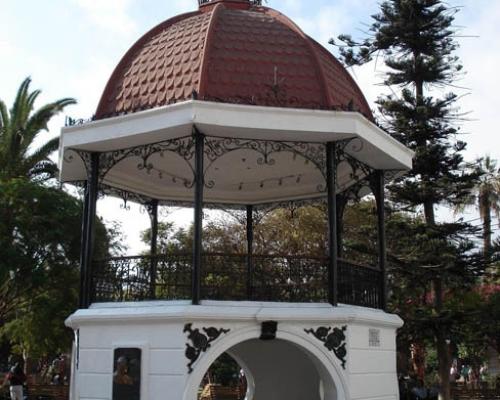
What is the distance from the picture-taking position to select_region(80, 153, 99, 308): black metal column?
11297mm

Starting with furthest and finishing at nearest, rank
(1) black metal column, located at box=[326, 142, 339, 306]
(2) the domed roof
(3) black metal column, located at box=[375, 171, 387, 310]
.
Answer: (3) black metal column, located at box=[375, 171, 387, 310] < (2) the domed roof < (1) black metal column, located at box=[326, 142, 339, 306]

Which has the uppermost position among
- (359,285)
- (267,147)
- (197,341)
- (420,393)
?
(267,147)

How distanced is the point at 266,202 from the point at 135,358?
241 inches

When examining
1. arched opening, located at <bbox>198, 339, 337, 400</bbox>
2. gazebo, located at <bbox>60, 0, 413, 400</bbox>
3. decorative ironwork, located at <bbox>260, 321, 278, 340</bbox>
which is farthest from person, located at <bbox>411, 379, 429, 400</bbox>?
decorative ironwork, located at <bbox>260, 321, 278, 340</bbox>

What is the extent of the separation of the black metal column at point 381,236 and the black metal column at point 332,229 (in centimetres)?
151

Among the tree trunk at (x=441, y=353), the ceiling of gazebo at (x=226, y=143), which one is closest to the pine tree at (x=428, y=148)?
the tree trunk at (x=441, y=353)

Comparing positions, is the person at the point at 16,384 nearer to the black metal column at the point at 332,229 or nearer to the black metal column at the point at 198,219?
the black metal column at the point at 198,219

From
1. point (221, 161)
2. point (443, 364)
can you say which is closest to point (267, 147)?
point (221, 161)

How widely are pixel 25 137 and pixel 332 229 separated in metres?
14.0

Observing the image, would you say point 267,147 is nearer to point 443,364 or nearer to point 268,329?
point 268,329

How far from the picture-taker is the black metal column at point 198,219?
9.98 m

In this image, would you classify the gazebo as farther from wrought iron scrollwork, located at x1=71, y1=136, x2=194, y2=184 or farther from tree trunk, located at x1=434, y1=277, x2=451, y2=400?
tree trunk, located at x1=434, y1=277, x2=451, y2=400

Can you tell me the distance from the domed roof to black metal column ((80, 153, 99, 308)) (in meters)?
0.90

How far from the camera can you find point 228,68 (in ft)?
36.7
